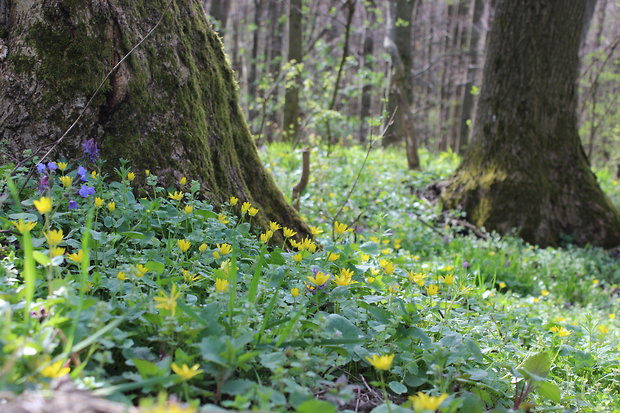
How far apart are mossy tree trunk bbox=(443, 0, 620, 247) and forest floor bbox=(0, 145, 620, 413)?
2.93 metres

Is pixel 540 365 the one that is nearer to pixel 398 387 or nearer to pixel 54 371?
pixel 398 387

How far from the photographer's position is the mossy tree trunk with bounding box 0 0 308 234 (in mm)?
2334

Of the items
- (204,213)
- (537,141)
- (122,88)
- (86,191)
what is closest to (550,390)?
(204,213)

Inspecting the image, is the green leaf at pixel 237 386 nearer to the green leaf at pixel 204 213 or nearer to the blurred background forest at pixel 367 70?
the green leaf at pixel 204 213

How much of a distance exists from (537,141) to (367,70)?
5.37 metres

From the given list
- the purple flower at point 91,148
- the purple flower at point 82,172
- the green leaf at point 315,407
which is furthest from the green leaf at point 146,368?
the purple flower at point 91,148

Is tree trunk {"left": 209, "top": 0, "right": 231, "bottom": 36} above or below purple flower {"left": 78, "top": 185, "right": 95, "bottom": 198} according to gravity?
above

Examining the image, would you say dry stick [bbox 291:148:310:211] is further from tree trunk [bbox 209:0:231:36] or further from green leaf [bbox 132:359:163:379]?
tree trunk [bbox 209:0:231:36]

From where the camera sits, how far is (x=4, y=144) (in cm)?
229

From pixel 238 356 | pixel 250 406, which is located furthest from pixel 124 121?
pixel 250 406

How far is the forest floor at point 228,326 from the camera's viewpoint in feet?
4.33

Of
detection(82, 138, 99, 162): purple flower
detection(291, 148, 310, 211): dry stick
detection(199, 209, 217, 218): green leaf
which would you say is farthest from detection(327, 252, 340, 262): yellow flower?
detection(291, 148, 310, 211): dry stick

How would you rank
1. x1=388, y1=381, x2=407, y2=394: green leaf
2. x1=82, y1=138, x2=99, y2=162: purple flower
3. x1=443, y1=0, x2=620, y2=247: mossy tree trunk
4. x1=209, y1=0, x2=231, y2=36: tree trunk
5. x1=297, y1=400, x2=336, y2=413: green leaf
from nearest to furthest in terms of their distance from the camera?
x1=297, y1=400, x2=336, y2=413: green leaf, x1=388, y1=381, x2=407, y2=394: green leaf, x1=82, y1=138, x2=99, y2=162: purple flower, x1=443, y1=0, x2=620, y2=247: mossy tree trunk, x1=209, y1=0, x2=231, y2=36: tree trunk

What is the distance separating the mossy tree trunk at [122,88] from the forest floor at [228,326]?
0.17 metres
